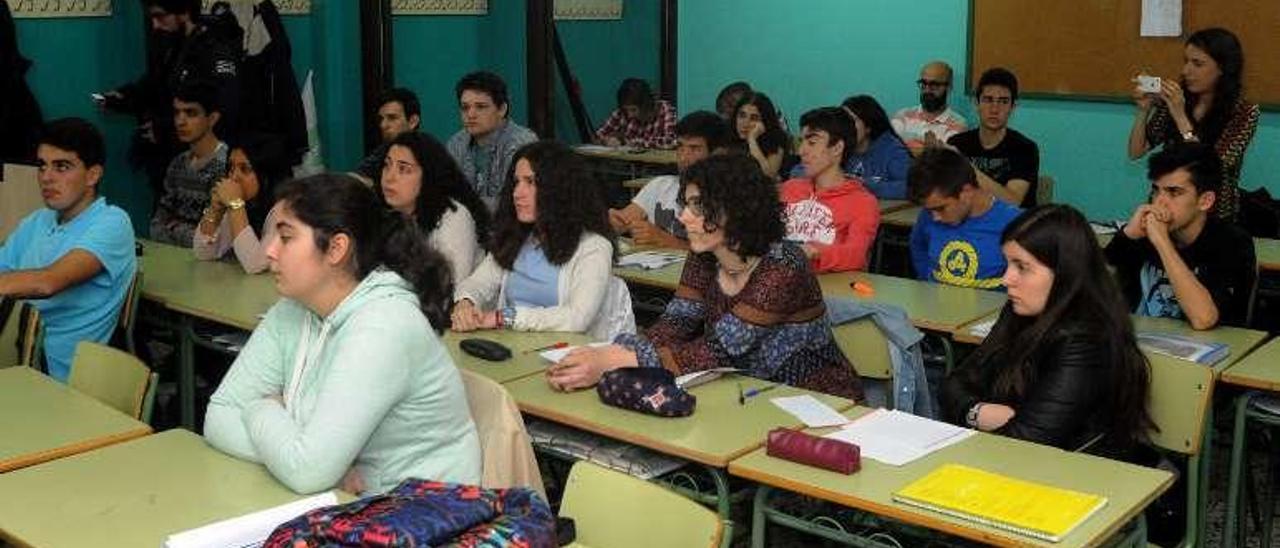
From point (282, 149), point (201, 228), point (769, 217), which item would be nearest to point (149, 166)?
point (282, 149)

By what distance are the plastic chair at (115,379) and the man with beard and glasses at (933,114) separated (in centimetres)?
480

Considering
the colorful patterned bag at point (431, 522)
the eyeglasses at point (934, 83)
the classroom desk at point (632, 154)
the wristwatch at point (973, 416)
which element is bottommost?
the wristwatch at point (973, 416)

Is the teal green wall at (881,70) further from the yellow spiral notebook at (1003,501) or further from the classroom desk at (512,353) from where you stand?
the yellow spiral notebook at (1003,501)

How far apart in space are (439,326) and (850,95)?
5.61 meters

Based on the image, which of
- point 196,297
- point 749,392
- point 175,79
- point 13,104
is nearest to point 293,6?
point 175,79

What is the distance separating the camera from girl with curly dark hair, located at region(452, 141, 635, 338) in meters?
4.23

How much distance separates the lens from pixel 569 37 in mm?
8742

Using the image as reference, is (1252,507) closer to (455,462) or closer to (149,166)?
(455,462)

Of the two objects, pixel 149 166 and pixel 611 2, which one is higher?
pixel 611 2

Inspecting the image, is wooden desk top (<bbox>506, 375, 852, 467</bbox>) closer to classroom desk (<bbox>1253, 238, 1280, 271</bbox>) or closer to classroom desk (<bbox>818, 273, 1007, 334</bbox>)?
classroom desk (<bbox>818, 273, 1007, 334</bbox>)

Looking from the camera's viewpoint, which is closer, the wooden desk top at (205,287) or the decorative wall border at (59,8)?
the wooden desk top at (205,287)

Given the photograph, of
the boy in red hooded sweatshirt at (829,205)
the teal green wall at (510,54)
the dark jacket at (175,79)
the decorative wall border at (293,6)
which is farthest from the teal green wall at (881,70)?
the dark jacket at (175,79)

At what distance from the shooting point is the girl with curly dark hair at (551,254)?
423 cm

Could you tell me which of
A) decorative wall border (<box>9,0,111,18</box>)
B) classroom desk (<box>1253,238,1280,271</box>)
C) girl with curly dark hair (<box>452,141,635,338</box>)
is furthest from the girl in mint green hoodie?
decorative wall border (<box>9,0,111,18</box>)
